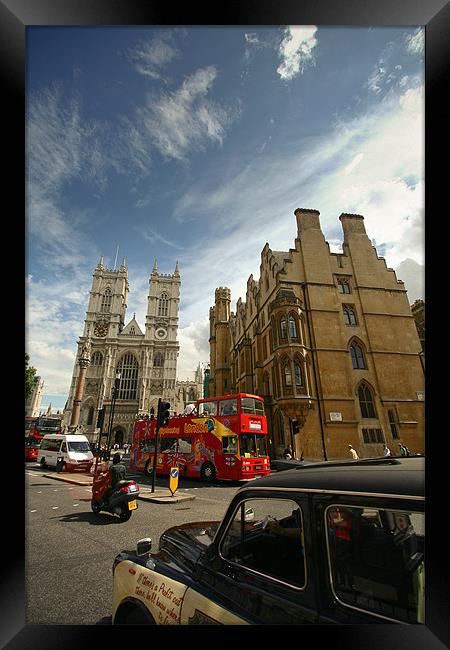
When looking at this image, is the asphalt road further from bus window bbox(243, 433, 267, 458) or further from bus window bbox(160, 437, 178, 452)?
bus window bbox(160, 437, 178, 452)

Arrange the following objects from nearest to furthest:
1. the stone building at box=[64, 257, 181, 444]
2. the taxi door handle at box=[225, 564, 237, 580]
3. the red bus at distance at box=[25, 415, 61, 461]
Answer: the taxi door handle at box=[225, 564, 237, 580] < the red bus at distance at box=[25, 415, 61, 461] < the stone building at box=[64, 257, 181, 444]

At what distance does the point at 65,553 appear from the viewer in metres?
4.96

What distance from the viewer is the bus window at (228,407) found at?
1405cm

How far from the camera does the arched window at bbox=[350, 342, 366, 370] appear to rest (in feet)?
68.8

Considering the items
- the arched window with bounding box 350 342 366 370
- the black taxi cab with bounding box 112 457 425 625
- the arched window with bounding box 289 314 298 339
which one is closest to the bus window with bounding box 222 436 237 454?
the arched window with bounding box 289 314 298 339

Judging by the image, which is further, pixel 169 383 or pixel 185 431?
pixel 169 383

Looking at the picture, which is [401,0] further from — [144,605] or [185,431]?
[185,431]

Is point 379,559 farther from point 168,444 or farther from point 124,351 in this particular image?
point 124,351

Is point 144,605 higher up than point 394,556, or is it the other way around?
point 394,556

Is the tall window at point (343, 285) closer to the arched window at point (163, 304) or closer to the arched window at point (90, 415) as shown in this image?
the arched window at point (90, 415)

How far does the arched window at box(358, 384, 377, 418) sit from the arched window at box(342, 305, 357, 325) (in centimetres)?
482

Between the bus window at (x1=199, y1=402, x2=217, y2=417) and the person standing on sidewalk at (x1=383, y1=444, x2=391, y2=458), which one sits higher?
the bus window at (x1=199, y1=402, x2=217, y2=417)
